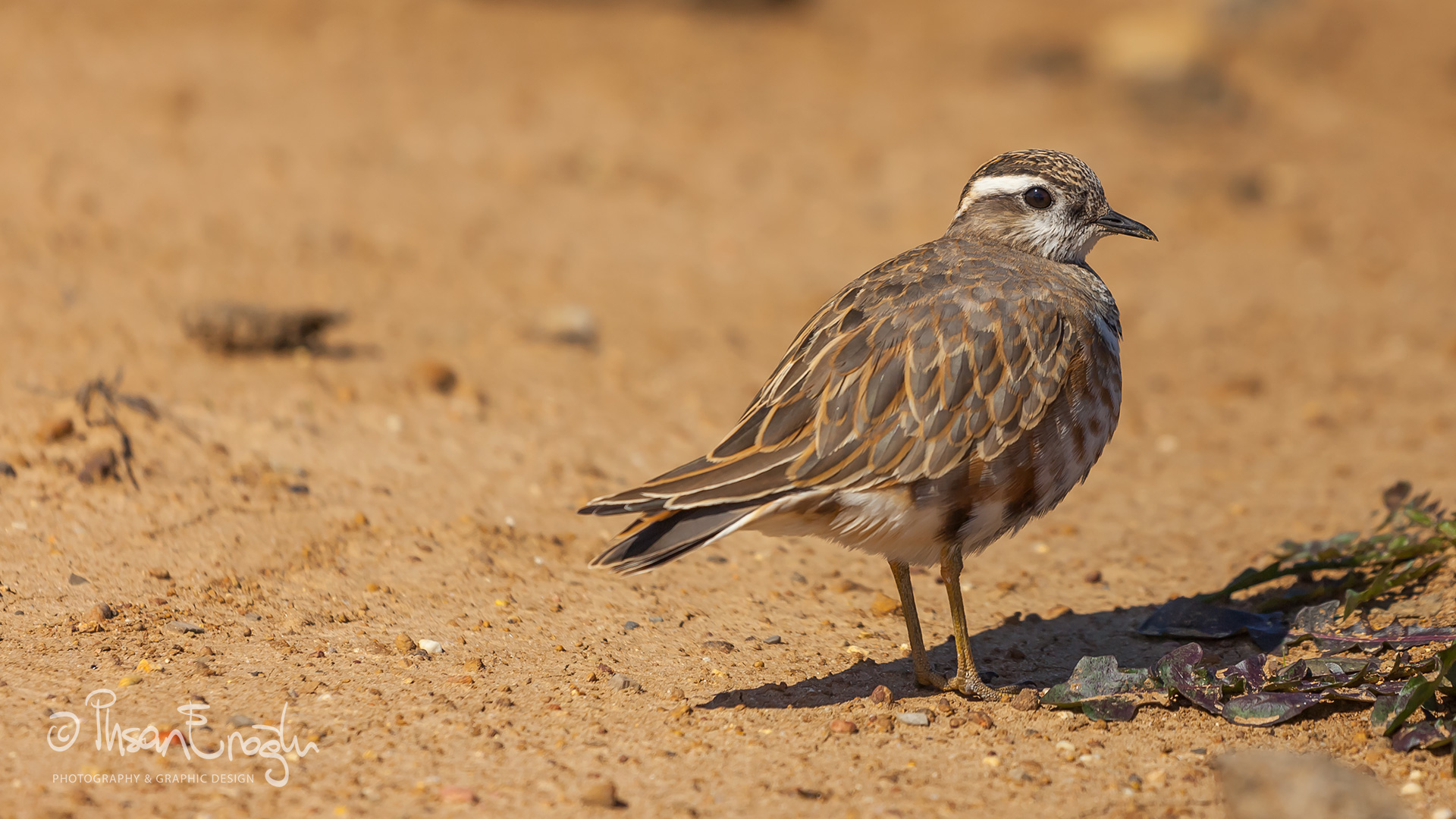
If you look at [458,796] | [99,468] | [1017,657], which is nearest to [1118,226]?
[1017,657]

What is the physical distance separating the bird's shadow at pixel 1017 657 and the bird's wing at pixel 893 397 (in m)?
0.97

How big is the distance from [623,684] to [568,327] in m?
4.93

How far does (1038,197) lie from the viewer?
6.16m

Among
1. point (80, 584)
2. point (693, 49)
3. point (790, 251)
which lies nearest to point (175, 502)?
point (80, 584)

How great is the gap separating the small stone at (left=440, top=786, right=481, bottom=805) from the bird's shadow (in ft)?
3.79

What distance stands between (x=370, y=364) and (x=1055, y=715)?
5.56 metres

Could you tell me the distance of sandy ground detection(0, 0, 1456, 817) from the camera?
4824mm

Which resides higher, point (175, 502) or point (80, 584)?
point (175, 502)

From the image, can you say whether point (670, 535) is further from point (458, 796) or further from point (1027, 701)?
point (1027, 701)

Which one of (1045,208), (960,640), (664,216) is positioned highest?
(664,216)

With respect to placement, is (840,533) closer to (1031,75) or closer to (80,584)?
(80,584)

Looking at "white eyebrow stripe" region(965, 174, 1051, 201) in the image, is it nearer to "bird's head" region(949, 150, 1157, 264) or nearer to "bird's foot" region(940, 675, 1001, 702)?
"bird's head" region(949, 150, 1157, 264)

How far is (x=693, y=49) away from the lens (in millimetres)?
15539

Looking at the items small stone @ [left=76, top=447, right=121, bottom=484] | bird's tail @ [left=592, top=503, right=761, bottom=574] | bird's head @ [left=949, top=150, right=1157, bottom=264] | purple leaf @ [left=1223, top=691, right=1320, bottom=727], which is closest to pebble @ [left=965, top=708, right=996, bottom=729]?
purple leaf @ [left=1223, top=691, right=1320, bottom=727]
